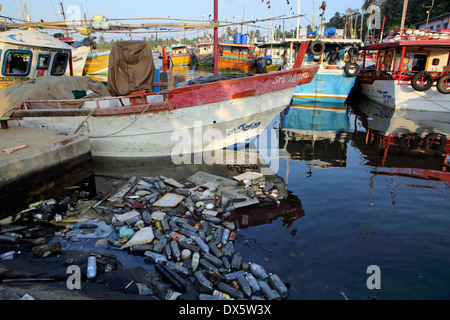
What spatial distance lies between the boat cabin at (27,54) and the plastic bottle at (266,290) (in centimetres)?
1151

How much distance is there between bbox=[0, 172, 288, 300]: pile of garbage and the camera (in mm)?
3363

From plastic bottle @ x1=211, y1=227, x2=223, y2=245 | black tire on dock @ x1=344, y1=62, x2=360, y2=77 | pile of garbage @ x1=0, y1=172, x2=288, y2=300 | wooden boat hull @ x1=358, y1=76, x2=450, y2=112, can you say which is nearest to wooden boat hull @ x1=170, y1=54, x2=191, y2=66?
black tire on dock @ x1=344, y1=62, x2=360, y2=77

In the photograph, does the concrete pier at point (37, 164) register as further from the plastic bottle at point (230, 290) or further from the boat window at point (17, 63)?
the boat window at point (17, 63)

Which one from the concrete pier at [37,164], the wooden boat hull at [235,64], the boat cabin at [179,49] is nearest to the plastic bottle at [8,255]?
the concrete pier at [37,164]

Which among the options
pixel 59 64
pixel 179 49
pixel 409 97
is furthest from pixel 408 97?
pixel 179 49

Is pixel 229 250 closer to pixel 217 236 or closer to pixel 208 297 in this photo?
pixel 217 236

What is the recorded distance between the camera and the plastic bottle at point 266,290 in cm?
315

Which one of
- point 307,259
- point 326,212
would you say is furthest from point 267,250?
point 326,212

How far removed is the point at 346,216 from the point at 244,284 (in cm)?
264

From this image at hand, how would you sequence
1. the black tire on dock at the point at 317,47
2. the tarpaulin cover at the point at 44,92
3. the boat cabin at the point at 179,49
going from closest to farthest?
1. the tarpaulin cover at the point at 44,92
2. the black tire on dock at the point at 317,47
3. the boat cabin at the point at 179,49

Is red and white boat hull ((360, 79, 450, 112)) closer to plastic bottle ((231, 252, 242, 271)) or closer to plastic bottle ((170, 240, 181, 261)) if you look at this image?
plastic bottle ((231, 252, 242, 271))

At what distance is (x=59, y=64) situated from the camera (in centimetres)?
1170

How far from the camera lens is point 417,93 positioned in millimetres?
14562
